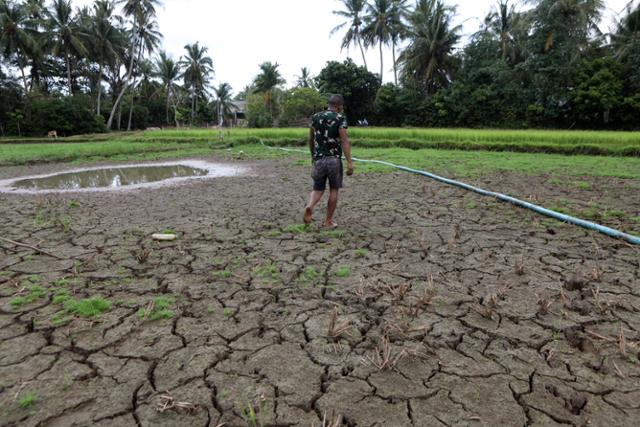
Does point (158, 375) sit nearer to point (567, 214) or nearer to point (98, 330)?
point (98, 330)

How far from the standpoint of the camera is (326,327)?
233cm

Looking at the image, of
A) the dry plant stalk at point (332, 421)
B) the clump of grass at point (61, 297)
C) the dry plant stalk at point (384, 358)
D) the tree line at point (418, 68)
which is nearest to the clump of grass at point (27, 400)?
the clump of grass at point (61, 297)

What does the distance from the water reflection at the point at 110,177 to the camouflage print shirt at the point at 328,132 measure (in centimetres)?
525

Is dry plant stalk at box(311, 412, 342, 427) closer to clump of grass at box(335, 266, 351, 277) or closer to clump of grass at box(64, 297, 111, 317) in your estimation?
clump of grass at box(335, 266, 351, 277)

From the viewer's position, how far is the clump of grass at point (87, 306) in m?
2.45

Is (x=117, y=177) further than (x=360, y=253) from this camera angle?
Yes

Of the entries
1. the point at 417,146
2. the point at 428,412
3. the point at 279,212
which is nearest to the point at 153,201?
the point at 279,212

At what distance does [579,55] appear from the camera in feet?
70.0

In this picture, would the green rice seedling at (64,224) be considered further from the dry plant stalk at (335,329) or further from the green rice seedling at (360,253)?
the dry plant stalk at (335,329)

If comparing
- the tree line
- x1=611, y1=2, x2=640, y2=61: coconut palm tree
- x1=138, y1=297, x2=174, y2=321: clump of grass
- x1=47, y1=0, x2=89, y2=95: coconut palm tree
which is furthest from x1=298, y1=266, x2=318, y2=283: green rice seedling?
x1=47, y1=0, x2=89, y2=95: coconut palm tree

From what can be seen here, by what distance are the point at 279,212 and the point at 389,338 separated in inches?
125

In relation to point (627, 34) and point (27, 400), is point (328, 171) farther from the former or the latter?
point (627, 34)

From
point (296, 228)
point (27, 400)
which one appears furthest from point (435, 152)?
point (27, 400)

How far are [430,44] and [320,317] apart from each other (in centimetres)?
2693
